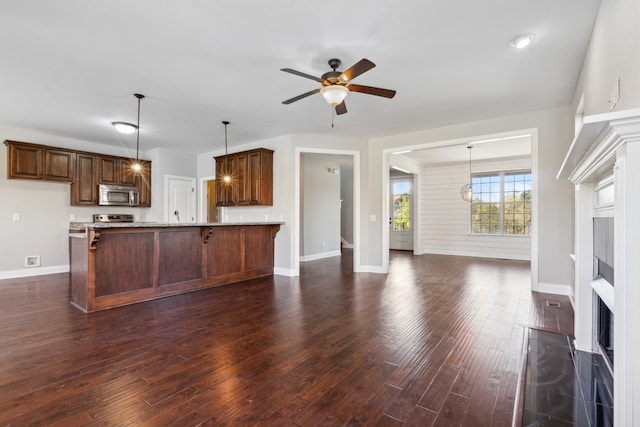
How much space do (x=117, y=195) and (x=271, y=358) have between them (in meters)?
5.95

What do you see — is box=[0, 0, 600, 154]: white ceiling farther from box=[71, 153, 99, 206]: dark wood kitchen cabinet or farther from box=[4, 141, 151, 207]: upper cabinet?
box=[71, 153, 99, 206]: dark wood kitchen cabinet

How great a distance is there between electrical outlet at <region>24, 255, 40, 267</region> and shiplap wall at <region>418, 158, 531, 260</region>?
8.80 metres

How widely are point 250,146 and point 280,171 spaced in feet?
3.56

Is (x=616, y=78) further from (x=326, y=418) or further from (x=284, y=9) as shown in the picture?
(x=326, y=418)

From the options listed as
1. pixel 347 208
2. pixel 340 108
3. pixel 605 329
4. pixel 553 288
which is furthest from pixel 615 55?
pixel 347 208

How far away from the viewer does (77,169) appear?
19.7 feet

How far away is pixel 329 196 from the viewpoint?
836 centimetres

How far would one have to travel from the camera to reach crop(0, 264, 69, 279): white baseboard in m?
5.33

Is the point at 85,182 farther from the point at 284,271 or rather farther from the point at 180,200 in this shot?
the point at 284,271

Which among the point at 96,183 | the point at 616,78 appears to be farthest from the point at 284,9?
the point at 96,183

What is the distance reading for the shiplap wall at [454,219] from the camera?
7906 mm

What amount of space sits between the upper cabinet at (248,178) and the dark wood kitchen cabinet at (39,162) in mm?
2775

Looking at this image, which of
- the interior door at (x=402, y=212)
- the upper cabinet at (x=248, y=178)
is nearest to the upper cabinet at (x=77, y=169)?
the upper cabinet at (x=248, y=178)

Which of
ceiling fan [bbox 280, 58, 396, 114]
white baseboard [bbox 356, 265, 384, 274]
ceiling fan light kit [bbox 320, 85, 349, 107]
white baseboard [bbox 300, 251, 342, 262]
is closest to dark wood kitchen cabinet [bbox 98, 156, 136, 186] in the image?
white baseboard [bbox 300, 251, 342, 262]
